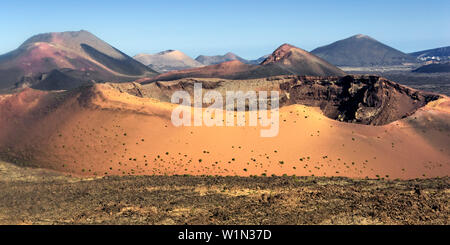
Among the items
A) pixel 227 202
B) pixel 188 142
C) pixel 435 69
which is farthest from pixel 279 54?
pixel 227 202

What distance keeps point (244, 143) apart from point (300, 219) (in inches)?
598

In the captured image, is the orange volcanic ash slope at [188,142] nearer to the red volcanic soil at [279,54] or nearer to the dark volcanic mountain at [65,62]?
the dark volcanic mountain at [65,62]

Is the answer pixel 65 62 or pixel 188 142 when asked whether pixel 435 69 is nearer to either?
pixel 65 62

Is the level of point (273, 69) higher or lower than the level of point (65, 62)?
lower

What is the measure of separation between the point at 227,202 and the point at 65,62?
4015 inches

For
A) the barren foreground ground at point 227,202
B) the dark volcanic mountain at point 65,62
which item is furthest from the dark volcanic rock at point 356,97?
the dark volcanic mountain at point 65,62

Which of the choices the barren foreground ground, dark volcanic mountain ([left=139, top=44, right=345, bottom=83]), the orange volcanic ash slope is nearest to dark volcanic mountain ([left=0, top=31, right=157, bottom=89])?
dark volcanic mountain ([left=139, top=44, right=345, bottom=83])

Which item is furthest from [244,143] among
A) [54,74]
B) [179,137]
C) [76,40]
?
[76,40]

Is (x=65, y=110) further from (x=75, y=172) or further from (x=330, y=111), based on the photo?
(x=330, y=111)

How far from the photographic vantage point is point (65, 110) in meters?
31.0

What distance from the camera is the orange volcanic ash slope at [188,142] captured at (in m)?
25.0

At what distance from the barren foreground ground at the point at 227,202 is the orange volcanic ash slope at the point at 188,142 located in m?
4.93

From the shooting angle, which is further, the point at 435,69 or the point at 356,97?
the point at 435,69

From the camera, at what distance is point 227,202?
15.2 m
